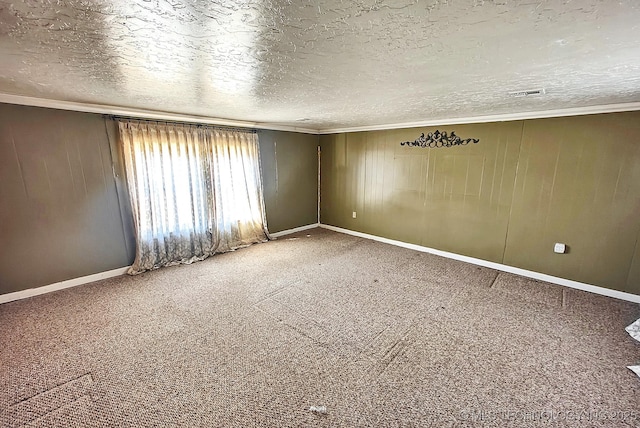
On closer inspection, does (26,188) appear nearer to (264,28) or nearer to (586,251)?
(264,28)

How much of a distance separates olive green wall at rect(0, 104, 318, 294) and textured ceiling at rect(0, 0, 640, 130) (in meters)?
0.47

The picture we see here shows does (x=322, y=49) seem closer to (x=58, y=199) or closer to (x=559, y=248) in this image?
(x=58, y=199)

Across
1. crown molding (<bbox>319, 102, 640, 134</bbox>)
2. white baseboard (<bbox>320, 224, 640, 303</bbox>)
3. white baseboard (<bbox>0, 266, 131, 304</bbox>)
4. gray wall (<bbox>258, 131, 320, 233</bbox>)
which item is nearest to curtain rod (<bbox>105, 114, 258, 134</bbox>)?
gray wall (<bbox>258, 131, 320, 233</bbox>)

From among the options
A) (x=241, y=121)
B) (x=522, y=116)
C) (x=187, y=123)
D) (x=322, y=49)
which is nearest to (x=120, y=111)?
(x=187, y=123)

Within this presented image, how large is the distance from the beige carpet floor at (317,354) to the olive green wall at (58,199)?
341 millimetres

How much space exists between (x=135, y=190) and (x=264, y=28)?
10.2 ft

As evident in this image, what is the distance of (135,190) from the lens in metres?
3.44

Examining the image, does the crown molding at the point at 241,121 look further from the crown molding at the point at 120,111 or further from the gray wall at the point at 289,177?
the gray wall at the point at 289,177

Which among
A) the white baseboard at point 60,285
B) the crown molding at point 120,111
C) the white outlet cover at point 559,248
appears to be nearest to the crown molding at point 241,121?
the crown molding at point 120,111

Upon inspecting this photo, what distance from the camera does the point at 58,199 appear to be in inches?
118

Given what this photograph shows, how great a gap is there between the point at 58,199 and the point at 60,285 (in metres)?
1.00

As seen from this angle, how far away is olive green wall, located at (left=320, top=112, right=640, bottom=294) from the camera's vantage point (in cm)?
292

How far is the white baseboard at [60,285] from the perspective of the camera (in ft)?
9.36

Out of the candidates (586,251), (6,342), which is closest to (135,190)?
(6,342)
